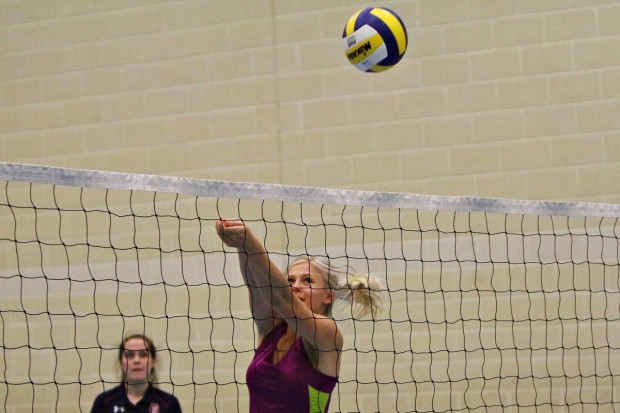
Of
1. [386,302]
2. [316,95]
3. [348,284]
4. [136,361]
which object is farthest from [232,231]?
[316,95]

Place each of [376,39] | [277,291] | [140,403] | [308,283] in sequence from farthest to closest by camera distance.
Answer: [140,403]
[376,39]
[308,283]
[277,291]

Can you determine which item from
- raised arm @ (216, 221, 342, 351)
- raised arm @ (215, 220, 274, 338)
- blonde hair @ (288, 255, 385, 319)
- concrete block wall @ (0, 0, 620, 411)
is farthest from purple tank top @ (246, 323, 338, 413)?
concrete block wall @ (0, 0, 620, 411)

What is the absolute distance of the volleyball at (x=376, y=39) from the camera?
5988mm

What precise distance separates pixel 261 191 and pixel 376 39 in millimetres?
1546

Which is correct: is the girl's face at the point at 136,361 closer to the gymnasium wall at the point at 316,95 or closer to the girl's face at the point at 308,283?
the gymnasium wall at the point at 316,95

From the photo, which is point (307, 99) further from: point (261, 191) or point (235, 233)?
point (235, 233)

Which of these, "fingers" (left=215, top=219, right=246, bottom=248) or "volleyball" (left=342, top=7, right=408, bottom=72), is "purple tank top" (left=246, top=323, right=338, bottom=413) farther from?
"volleyball" (left=342, top=7, right=408, bottom=72)

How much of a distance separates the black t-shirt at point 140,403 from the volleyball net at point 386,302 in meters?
0.50

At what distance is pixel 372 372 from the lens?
8062 mm

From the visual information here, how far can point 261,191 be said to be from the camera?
16.3 feet

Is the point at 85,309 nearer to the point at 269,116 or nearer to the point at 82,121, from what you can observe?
the point at 82,121

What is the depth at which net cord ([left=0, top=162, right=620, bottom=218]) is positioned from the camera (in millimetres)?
4520

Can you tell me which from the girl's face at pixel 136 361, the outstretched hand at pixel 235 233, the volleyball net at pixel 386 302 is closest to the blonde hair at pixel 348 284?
the outstretched hand at pixel 235 233

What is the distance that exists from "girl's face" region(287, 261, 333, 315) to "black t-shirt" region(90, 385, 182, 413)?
2592mm
